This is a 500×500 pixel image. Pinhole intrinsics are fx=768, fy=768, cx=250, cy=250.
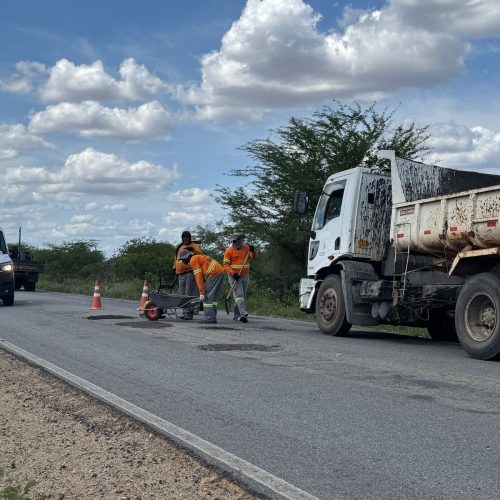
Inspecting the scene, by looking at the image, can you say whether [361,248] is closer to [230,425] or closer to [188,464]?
[230,425]

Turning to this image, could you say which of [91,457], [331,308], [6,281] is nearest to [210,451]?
[91,457]

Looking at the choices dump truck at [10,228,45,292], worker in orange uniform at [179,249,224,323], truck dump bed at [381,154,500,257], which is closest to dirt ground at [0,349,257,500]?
truck dump bed at [381,154,500,257]

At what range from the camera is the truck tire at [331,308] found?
12695 mm

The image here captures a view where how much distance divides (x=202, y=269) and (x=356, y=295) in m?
3.19

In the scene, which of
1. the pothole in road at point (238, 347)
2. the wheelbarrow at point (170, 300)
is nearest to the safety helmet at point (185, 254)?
the wheelbarrow at point (170, 300)

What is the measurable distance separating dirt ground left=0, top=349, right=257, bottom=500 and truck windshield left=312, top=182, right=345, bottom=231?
7074 millimetres

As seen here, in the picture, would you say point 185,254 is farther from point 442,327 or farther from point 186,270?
point 442,327

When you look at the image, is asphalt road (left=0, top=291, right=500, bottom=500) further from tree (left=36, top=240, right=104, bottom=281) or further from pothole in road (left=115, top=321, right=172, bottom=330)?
tree (left=36, top=240, right=104, bottom=281)

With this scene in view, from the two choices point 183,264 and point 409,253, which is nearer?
point 409,253

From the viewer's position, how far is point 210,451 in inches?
199

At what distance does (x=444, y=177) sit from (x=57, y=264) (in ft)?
136

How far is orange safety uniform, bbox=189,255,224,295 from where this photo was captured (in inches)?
551

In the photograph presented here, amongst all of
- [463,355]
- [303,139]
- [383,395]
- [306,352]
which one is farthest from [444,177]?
[303,139]

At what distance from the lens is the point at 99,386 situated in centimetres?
755
